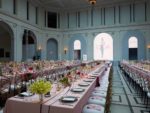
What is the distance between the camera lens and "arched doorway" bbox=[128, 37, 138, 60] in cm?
2175

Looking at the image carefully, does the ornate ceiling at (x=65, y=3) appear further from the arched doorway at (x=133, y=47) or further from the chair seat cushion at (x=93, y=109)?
the chair seat cushion at (x=93, y=109)

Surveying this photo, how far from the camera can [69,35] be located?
24719 millimetres

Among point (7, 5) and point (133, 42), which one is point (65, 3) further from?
point (133, 42)

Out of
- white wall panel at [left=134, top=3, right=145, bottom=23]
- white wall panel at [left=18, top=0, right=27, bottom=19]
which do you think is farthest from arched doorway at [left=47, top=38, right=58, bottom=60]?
white wall panel at [left=134, top=3, right=145, bottom=23]

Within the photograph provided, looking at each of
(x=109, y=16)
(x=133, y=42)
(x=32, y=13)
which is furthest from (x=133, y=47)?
(x=32, y=13)

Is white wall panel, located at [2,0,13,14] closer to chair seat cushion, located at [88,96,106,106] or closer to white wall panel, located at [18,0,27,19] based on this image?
white wall panel, located at [18,0,27,19]

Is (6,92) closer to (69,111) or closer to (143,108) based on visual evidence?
(69,111)

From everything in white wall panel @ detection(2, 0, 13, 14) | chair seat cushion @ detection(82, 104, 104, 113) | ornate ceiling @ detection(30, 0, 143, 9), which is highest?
ornate ceiling @ detection(30, 0, 143, 9)

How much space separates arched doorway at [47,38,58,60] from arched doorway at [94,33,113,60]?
18.8ft

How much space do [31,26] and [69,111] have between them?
1910 cm

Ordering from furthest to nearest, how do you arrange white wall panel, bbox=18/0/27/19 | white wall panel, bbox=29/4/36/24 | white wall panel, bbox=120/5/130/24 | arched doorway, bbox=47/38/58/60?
arched doorway, bbox=47/38/58/60 < white wall panel, bbox=120/5/130/24 < white wall panel, bbox=29/4/36/24 < white wall panel, bbox=18/0/27/19

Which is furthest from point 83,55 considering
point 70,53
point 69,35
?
point 69,35

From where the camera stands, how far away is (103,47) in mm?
23203

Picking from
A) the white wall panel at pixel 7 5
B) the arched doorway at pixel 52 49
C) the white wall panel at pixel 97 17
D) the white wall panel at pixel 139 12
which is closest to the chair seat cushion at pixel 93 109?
the white wall panel at pixel 7 5
